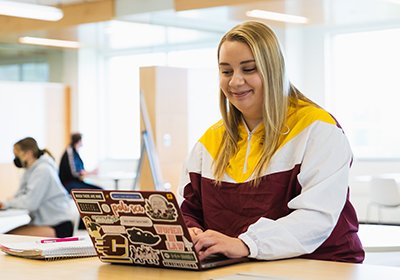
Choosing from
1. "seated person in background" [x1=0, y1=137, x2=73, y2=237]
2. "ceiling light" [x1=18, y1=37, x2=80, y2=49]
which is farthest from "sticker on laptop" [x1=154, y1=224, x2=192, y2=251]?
"ceiling light" [x1=18, y1=37, x2=80, y2=49]

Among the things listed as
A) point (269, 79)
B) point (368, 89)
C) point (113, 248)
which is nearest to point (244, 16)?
point (368, 89)

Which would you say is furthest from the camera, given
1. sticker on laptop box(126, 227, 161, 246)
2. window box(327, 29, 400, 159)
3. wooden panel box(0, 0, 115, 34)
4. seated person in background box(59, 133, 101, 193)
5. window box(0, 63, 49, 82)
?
window box(0, 63, 49, 82)

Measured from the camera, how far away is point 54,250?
2.46m

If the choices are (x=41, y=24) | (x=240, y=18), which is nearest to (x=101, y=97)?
(x=41, y=24)

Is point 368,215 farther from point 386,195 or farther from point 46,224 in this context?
point 46,224

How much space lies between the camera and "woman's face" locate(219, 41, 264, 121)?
247cm

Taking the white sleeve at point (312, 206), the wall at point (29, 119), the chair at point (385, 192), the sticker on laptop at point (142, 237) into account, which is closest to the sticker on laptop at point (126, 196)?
the sticker on laptop at point (142, 237)

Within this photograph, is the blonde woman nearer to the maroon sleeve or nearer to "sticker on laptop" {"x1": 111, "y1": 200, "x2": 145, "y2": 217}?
the maroon sleeve

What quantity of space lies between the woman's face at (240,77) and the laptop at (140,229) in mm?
512

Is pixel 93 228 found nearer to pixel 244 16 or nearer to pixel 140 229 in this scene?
pixel 140 229

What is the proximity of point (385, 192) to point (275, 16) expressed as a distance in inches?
106

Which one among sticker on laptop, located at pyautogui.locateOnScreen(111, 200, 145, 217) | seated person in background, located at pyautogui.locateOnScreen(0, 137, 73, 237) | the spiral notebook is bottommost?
seated person in background, located at pyautogui.locateOnScreen(0, 137, 73, 237)

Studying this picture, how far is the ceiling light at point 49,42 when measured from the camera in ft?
38.7

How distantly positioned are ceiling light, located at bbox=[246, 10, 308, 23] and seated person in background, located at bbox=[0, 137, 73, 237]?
4052mm
